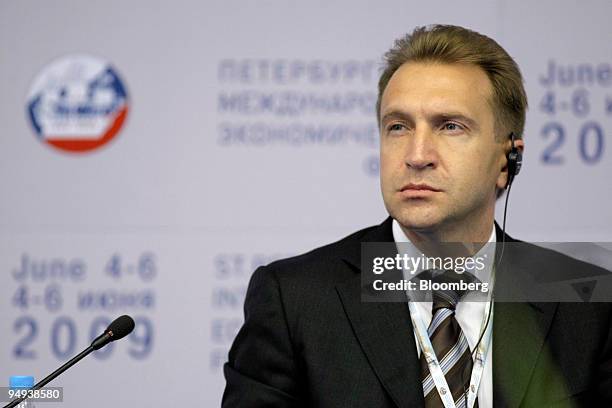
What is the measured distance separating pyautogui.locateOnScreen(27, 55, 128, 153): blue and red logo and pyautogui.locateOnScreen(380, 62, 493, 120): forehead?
1.60 metres

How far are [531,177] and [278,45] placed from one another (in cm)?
111

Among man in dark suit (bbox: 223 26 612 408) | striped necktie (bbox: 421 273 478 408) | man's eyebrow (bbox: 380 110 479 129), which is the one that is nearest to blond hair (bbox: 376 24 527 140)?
man in dark suit (bbox: 223 26 612 408)

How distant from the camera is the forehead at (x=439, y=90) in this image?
220cm

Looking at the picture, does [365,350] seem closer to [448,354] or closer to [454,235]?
[448,354]

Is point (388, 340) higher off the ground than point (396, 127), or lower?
lower

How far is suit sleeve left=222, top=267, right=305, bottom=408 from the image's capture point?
2.12 meters

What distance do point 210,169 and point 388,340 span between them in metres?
1.61

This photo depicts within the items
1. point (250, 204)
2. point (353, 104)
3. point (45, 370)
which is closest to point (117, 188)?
point (250, 204)

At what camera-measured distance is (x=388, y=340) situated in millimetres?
2162

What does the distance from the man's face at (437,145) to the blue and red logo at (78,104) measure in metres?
1.61

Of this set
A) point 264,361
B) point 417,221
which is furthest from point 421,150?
point 264,361

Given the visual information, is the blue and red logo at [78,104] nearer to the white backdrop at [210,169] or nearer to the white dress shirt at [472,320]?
the white backdrop at [210,169]

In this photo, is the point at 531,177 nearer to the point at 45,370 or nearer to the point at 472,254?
the point at 472,254

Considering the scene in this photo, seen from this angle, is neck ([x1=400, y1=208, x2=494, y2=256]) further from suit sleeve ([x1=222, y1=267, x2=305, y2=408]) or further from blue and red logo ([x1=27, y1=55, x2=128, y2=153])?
blue and red logo ([x1=27, y1=55, x2=128, y2=153])
